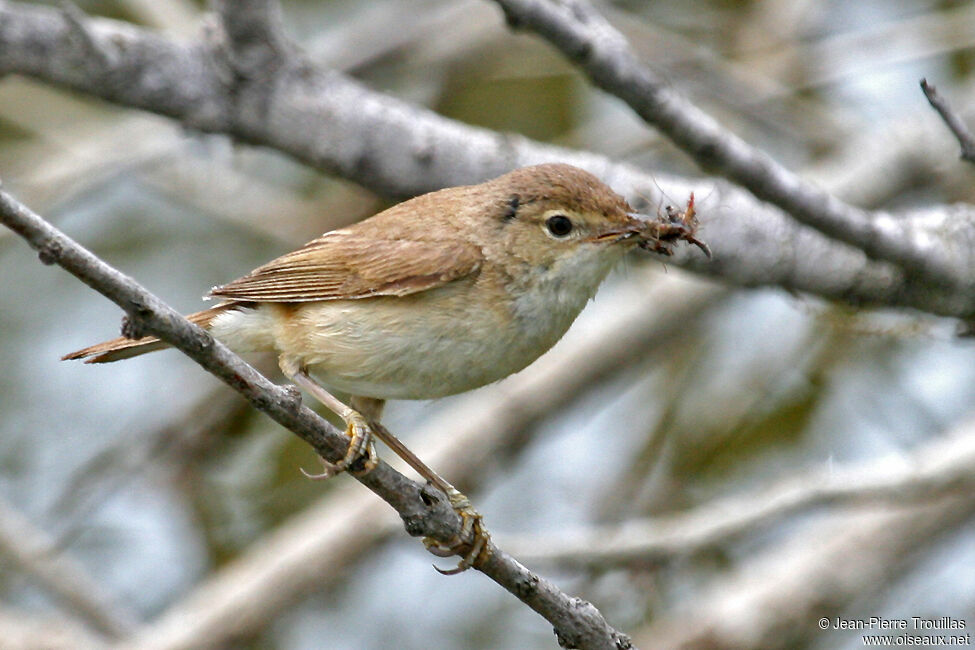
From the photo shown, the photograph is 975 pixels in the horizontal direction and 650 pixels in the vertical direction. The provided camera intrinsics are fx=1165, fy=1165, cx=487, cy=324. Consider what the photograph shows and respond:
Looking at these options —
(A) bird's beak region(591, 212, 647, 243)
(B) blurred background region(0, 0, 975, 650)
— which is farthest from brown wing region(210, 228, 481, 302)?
(B) blurred background region(0, 0, 975, 650)

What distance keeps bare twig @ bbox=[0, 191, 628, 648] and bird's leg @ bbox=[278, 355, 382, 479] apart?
45mm

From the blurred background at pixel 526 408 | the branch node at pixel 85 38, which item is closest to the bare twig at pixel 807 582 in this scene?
the blurred background at pixel 526 408

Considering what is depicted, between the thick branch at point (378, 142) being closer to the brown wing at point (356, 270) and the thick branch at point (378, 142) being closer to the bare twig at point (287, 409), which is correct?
the brown wing at point (356, 270)

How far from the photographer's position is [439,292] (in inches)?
144

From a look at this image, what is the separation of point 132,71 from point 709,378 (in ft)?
13.2

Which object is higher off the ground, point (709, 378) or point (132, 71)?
point (709, 378)

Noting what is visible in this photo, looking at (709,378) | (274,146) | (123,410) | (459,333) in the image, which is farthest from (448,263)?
(123,410)

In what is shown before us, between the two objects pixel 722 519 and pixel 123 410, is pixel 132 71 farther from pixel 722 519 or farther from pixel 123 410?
pixel 123 410

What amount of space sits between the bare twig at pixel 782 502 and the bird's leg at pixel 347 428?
1.10 meters

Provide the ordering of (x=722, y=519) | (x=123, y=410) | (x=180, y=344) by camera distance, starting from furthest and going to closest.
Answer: (x=123, y=410) < (x=722, y=519) < (x=180, y=344)

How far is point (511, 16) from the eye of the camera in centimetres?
378

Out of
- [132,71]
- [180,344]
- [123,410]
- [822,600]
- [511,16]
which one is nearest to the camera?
[180,344]

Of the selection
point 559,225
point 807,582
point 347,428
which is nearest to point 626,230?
point 559,225

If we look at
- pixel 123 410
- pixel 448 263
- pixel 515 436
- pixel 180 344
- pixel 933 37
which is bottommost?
pixel 180 344
